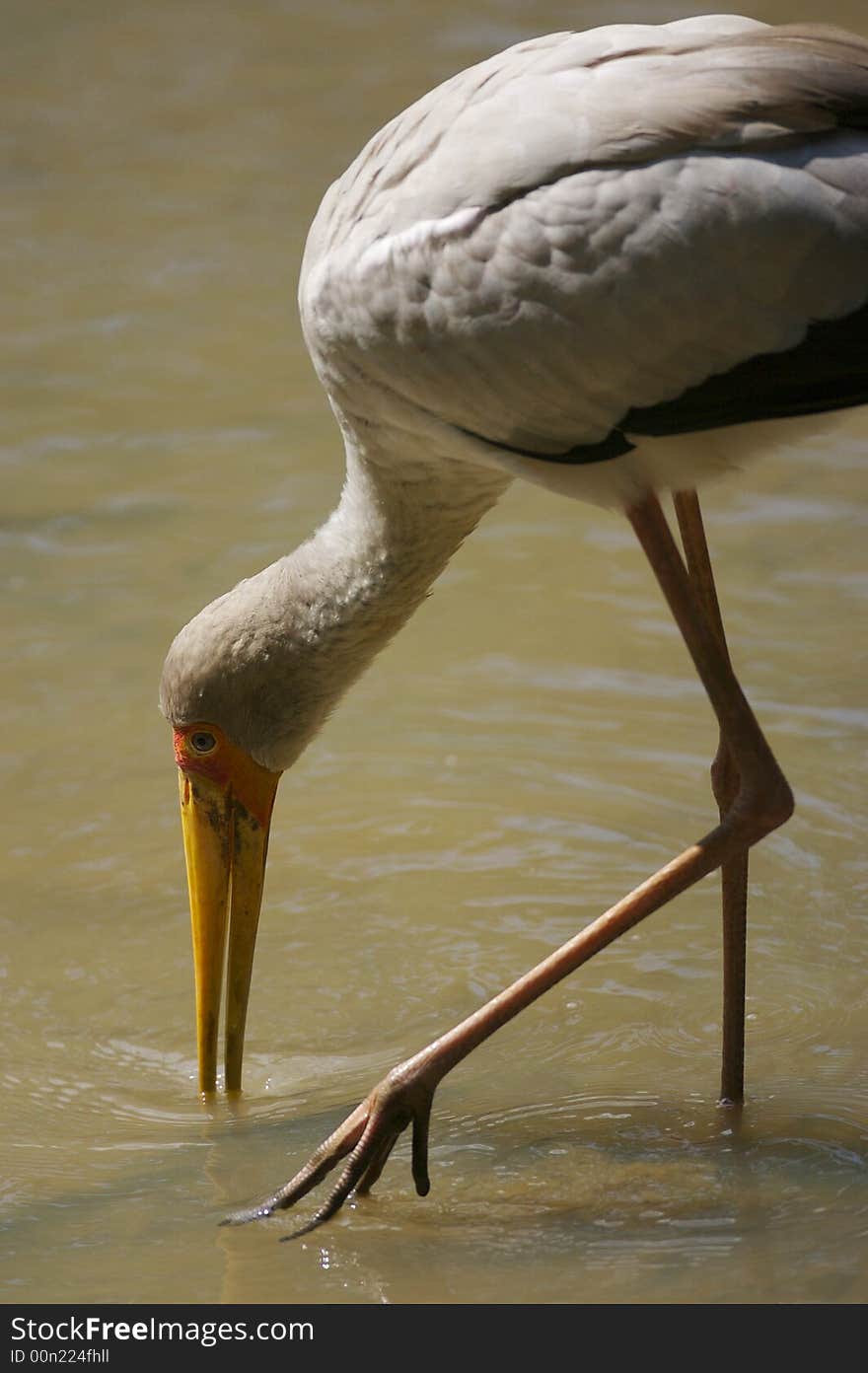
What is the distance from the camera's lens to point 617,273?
10.6ft

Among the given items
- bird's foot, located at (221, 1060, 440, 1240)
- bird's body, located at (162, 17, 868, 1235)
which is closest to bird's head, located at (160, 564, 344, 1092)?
bird's body, located at (162, 17, 868, 1235)

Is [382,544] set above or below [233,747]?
above

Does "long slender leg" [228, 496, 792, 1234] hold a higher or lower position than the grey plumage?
lower

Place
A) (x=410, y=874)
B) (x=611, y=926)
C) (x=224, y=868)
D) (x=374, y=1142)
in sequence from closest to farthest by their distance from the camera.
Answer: (x=374, y=1142) → (x=611, y=926) → (x=224, y=868) → (x=410, y=874)

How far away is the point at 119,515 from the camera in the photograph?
6.84 m

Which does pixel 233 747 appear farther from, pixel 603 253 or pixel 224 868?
pixel 603 253

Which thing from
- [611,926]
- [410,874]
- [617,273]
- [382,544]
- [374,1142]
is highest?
[617,273]

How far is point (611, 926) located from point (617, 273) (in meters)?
1.18

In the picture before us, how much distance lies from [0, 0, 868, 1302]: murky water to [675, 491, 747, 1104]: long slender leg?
0.10 meters

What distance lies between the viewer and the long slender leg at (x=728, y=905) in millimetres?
3752

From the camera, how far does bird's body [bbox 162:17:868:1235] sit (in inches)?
126

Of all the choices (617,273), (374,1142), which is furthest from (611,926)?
(617,273)

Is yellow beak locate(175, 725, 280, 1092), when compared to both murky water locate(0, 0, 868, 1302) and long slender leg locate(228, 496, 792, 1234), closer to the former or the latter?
murky water locate(0, 0, 868, 1302)

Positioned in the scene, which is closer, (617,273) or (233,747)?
(617,273)
